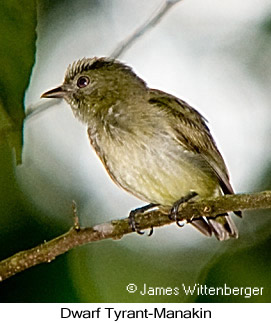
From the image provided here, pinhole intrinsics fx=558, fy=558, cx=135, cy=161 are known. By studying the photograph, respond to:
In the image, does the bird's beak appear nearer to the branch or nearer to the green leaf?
the branch

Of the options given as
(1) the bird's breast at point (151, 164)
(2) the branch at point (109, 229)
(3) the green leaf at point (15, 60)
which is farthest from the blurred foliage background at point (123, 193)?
(3) the green leaf at point (15, 60)

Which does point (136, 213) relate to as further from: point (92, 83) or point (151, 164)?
point (92, 83)

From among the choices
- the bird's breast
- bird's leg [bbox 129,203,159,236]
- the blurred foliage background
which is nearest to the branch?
bird's leg [bbox 129,203,159,236]

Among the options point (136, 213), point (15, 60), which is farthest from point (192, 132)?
point (15, 60)

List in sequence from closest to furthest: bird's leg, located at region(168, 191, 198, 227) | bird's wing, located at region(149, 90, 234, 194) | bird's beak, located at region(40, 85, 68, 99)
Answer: bird's leg, located at region(168, 191, 198, 227)
bird's wing, located at region(149, 90, 234, 194)
bird's beak, located at region(40, 85, 68, 99)

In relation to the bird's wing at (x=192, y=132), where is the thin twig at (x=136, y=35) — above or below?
above

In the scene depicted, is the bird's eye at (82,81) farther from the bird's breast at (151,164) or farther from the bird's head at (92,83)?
the bird's breast at (151,164)
